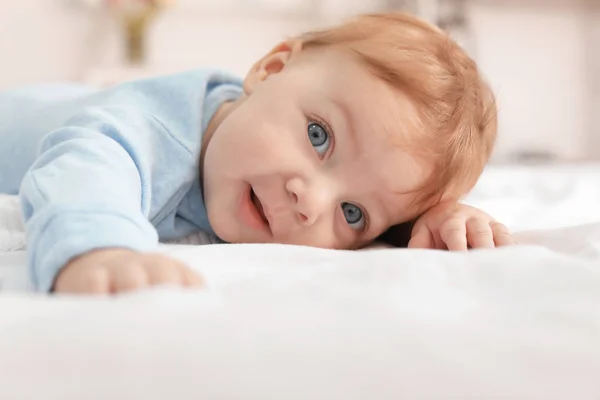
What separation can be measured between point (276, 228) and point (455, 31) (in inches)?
108

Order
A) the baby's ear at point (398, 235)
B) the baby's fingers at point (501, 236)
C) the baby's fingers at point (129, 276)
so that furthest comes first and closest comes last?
the baby's ear at point (398, 235) < the baby's fingers at point (501, 236) < the baby's fingers at point (129, 276)

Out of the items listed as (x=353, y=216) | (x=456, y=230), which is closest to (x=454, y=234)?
(x=456, y=230)

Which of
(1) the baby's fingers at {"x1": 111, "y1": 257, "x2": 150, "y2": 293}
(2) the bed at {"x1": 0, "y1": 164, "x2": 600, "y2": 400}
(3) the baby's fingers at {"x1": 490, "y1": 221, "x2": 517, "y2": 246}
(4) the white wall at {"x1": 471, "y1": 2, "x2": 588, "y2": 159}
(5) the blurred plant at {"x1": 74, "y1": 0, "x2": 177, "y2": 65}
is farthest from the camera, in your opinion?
(4) the white wall at {"x1": 471, "y1": 2, "x2": 588, "y2": 159}

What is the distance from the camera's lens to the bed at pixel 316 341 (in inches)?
12.1

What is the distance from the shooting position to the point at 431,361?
34cm

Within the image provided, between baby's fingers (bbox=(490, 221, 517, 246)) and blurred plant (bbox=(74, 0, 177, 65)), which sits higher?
baby's fingers (bbox=(490, 221, 517, 246))

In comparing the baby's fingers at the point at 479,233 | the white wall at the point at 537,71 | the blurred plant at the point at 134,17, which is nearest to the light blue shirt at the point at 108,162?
the baby's fingers at the point at 479,233

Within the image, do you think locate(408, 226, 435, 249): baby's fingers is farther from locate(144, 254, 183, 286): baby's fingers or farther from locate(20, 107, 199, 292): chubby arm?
locate(144, 254, 183, 286): baby's fingers

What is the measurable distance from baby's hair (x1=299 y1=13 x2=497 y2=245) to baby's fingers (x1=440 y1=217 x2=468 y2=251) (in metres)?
0.06

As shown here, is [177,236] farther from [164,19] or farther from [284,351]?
[164,19]

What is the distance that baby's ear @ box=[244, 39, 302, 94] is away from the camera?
1024 millimetres

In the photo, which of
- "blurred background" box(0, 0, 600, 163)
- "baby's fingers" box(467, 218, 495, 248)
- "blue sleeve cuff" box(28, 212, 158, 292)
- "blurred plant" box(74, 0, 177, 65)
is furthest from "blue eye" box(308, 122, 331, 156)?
"blurred plant" box(74, 0, 177, 65)

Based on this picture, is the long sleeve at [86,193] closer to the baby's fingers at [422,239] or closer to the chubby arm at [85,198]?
the chubby arm at [85,198]

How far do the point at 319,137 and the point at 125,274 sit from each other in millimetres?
468
